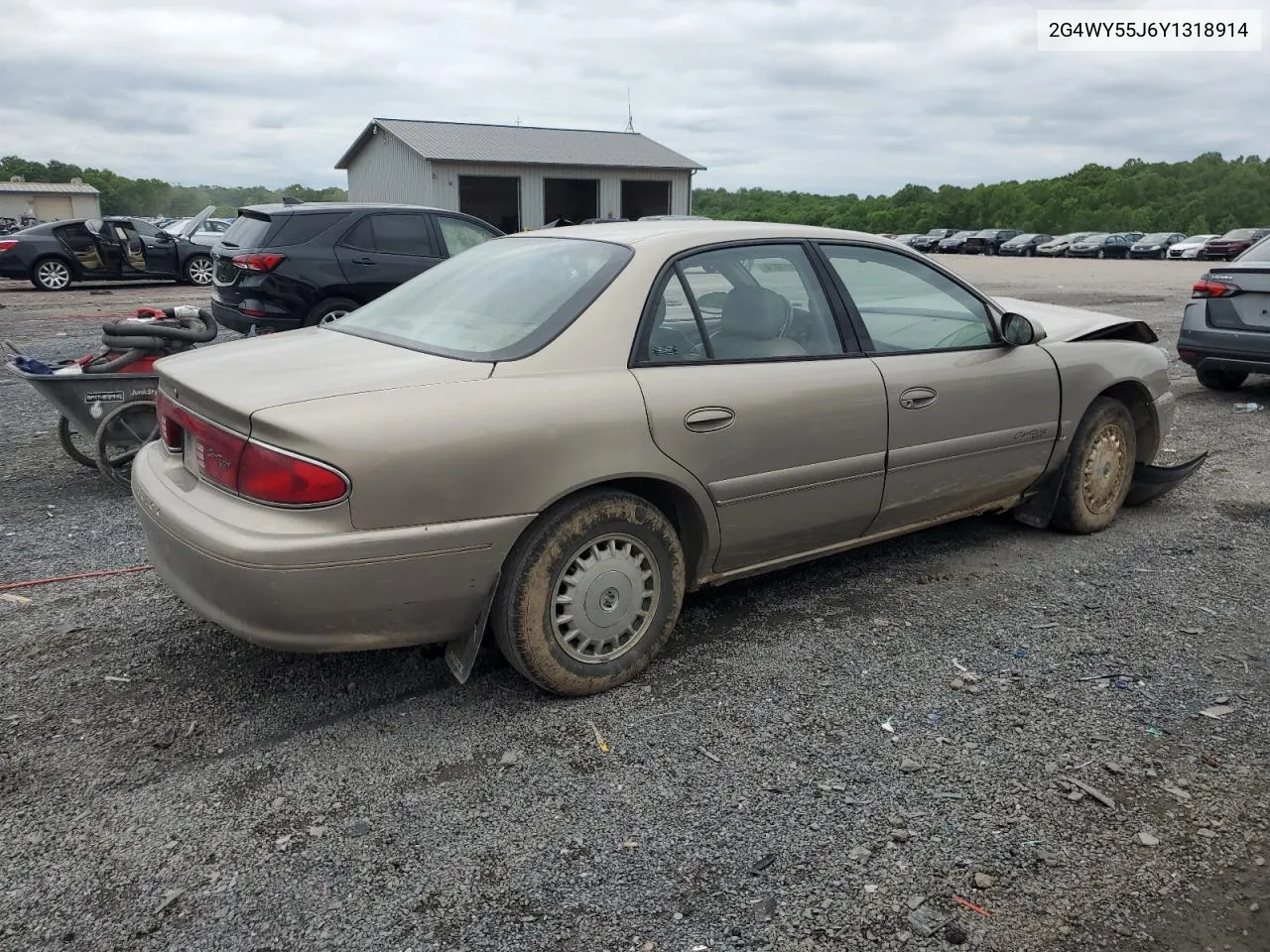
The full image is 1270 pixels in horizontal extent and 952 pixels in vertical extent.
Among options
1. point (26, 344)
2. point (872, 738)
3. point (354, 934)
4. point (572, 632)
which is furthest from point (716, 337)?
point (26, 344)

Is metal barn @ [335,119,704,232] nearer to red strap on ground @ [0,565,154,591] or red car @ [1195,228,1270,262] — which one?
red car @ [1195,228,1270,262]

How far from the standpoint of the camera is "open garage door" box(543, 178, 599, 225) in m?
32.6

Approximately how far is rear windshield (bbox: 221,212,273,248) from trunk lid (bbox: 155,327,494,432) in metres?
6.41

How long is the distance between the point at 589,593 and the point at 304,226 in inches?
301

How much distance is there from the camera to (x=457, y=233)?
10539 millimetres

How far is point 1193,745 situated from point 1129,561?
178 centimetres

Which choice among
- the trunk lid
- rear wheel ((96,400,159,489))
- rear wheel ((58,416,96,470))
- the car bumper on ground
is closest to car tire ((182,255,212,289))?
rear wheel ((58,416,96,470))

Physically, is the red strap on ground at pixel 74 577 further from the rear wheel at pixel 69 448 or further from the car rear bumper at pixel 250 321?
the car rear bumper at pixel 250 321

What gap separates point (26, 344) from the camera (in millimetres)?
11852

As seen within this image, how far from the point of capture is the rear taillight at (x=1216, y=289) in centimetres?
838

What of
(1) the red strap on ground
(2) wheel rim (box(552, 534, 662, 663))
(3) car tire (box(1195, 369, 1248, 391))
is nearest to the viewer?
(2) wheel rim (box(552, 534, 662, 663))

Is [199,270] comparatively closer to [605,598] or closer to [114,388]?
[114,388]

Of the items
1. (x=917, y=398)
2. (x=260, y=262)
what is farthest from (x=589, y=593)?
(x=260, y=262)

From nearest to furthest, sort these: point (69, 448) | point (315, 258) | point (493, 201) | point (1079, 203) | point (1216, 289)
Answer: point (69, 448)
point (1216, 289)
point (315, 258)
point (493, 201)
point (1079, 203)
